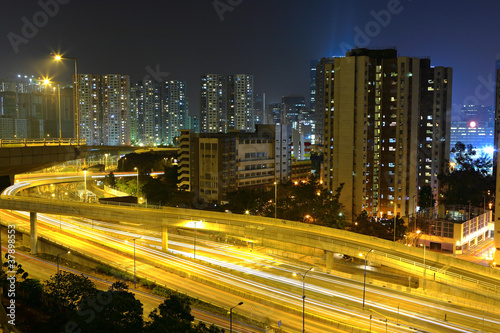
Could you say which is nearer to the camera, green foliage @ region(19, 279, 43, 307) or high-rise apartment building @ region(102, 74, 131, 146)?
green foliage @ region(19, 279, 43, 307)

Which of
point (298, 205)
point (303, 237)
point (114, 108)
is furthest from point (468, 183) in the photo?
point (114, 108)

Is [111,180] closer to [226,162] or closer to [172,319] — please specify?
[226,162]

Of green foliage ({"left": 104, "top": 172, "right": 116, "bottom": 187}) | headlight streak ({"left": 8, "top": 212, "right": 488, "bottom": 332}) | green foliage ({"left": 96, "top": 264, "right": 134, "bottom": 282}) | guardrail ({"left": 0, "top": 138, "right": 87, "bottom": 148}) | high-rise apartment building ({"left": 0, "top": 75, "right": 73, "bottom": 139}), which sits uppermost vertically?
high-rise apartment building ({"left": 0, "top": 75, "right": 73, "bottom": 139})

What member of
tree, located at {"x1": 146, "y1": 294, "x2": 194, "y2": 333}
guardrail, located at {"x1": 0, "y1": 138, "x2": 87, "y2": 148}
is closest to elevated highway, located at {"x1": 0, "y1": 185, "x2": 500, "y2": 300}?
tree, located at {"x1": 146, "y1": 294, "x2": 194, "y2": 333}

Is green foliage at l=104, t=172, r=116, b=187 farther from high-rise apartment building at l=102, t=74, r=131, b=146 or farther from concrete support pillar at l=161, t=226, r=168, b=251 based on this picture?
high-rise apartment building at l=102, t=74, r=131, b=146

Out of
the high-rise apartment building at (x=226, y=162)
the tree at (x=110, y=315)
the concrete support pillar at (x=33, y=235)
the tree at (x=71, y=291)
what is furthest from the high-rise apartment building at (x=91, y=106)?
the tree at (x=110, y=315)

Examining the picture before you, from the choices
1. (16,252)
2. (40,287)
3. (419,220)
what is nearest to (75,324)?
(40,287)

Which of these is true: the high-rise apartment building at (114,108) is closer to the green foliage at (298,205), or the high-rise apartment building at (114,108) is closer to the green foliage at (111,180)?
the green foliage at (111,180)
